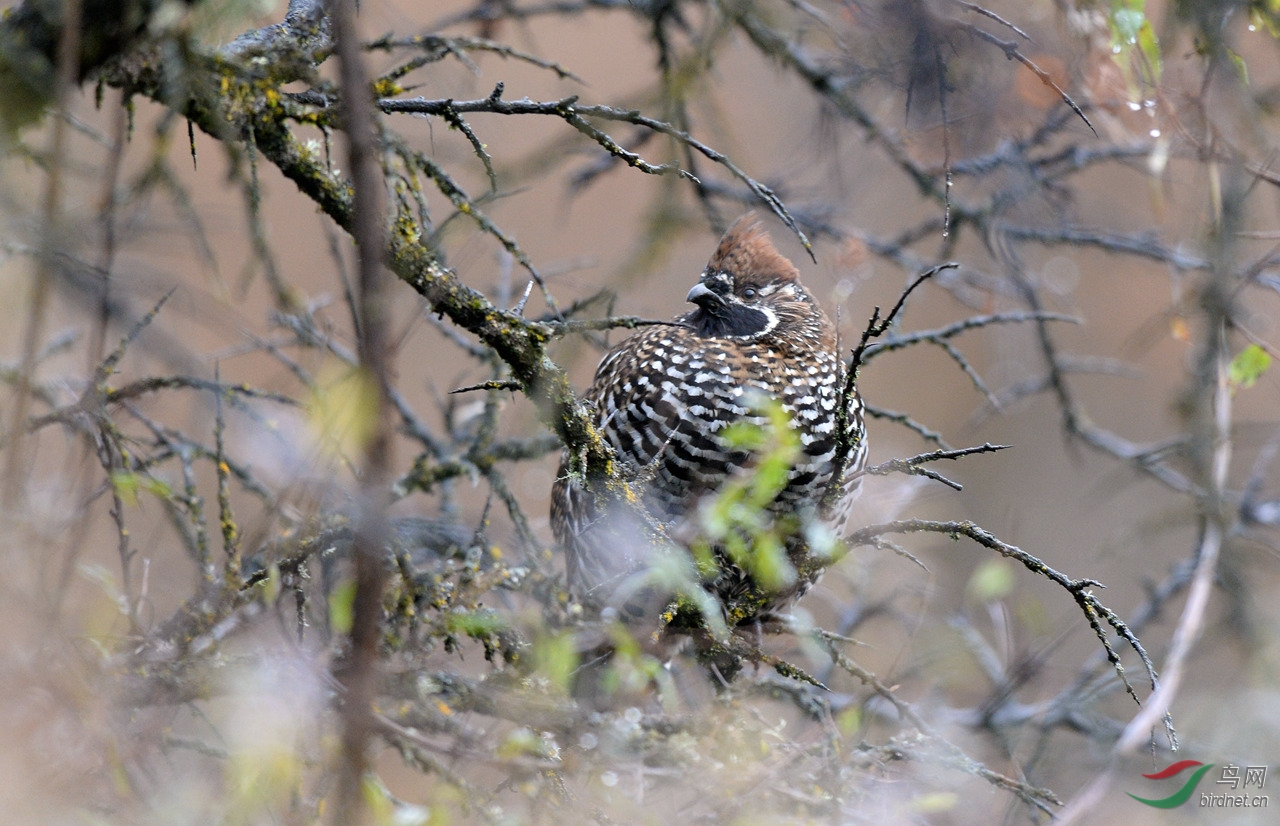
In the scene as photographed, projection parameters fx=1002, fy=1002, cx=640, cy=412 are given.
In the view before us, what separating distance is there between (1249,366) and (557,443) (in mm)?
2043

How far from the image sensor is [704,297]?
346 cm

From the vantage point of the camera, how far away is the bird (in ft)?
8.29

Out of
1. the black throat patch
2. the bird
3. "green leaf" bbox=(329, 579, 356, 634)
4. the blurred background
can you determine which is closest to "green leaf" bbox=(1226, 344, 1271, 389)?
the blurred background

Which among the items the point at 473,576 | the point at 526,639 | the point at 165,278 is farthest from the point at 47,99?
the point at 526,639

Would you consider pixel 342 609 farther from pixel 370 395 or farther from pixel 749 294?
pixel 749 294

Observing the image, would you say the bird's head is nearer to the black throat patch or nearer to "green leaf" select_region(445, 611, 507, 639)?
the black throat patch

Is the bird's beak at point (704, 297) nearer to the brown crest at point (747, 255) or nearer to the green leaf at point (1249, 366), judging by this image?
the brown crest at point (747, 255)

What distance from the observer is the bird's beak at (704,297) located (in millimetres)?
3445

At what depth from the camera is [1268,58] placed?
360 centimetres

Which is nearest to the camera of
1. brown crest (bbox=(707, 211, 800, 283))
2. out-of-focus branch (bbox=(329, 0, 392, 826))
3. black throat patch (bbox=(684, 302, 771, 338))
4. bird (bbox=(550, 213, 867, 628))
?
out-of-focus branch (bbox=(329, 0, 392, 826))

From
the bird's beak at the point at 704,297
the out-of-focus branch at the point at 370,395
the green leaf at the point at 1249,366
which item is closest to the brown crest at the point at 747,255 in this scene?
the bird's beak at the point at 704,297

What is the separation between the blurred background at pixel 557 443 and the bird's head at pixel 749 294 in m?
0.12

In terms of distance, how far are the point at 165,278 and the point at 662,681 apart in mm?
1188

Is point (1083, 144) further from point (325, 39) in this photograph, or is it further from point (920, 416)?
point (920, 416)
